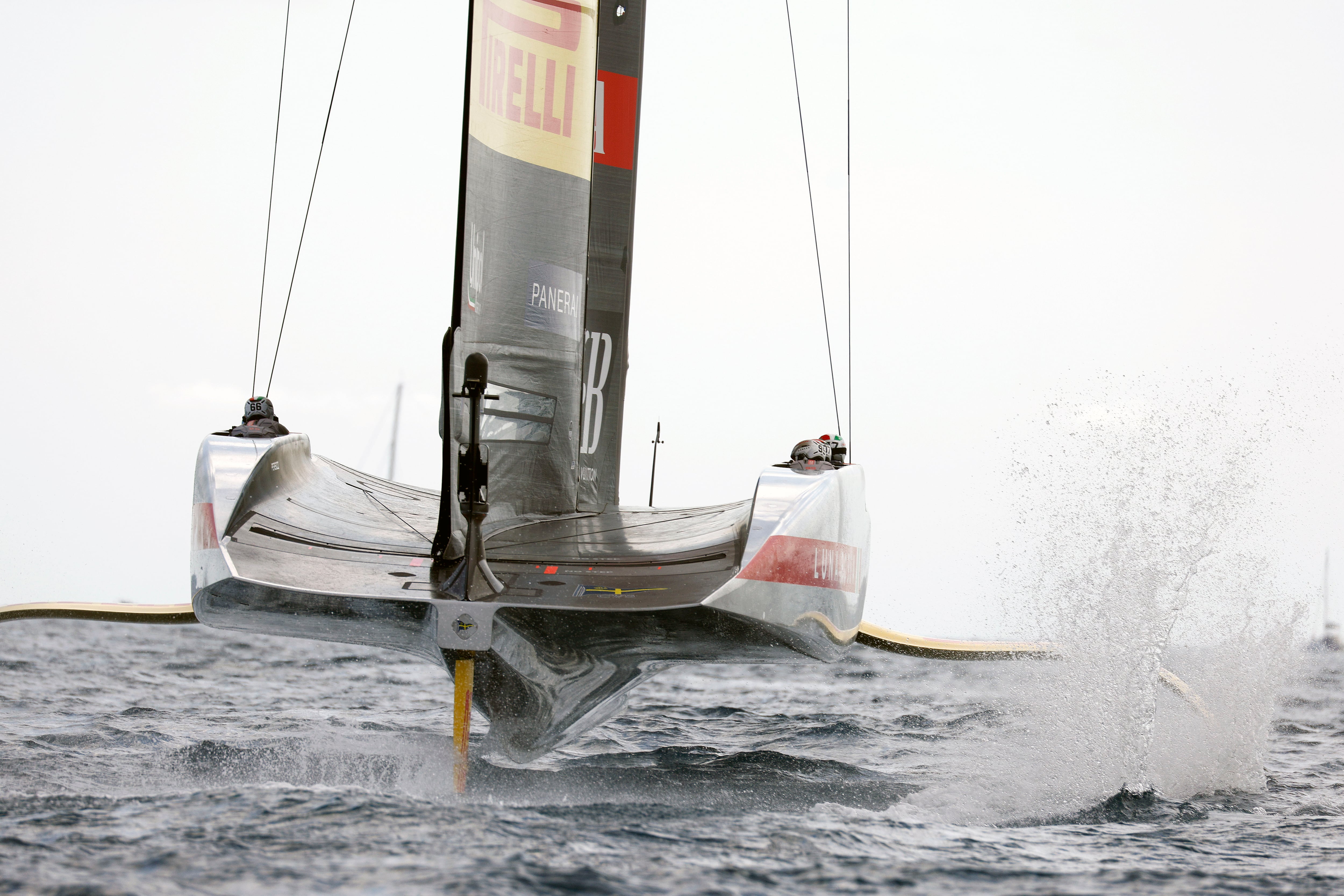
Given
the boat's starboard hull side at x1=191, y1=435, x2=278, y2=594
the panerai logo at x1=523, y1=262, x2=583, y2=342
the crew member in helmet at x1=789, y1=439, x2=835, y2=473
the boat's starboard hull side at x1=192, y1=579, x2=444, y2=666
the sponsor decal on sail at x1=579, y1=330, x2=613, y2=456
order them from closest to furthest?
the boat's starboard hull side at x1=192, y1=579, x2=444, y2=666 < the boat's starboard hull side at x1=191, y1=435, x2=278, y2=594 < the crew member in helmet at x1=789, y1=439, x2=835, y2=473 < the panerai logo at x1=523, y1=262, x2=583, y2=342 < the sponsor decal on sail at x1=579, y1=330, x2=613, y2=456

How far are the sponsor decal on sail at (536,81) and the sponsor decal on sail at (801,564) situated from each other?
1.64 m

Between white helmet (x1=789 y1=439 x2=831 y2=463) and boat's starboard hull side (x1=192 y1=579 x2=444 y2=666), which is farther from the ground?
white helmet (x1=789 y1=439 x2=831 y2=463)

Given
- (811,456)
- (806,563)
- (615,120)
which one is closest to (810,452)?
(811,456)

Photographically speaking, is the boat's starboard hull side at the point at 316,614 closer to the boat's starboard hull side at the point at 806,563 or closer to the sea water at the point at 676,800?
the sea water at the point at 676,800

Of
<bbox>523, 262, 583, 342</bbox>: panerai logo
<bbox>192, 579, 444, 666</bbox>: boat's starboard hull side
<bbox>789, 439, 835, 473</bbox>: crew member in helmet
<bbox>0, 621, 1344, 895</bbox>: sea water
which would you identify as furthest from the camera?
<bbox>523, 262, 583, 342</bbox>: panerai logo

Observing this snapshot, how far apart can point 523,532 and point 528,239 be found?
102cm

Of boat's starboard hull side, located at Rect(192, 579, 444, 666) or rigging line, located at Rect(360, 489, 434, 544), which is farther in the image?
rigging line, located at Rect(360, 489, 434, 544)

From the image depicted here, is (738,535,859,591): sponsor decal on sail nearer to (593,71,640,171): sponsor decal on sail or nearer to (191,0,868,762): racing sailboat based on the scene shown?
(191,0,868,762): racing sailboat

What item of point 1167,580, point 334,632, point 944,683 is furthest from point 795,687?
point 334,632

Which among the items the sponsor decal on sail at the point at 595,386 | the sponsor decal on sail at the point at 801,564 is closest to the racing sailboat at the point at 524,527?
the sponsor decal on sail at the point at 801,564

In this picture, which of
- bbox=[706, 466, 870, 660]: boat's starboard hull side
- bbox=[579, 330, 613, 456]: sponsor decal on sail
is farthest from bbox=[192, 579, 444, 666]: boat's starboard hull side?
bbox=[579, 330, 613, 456]: sponsor decal on sail

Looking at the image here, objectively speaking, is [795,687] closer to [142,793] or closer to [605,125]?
[605,125]

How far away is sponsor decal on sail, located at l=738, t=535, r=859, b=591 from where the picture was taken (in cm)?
313

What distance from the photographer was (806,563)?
10.6 feet
